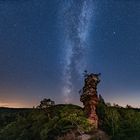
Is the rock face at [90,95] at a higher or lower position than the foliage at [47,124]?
higher

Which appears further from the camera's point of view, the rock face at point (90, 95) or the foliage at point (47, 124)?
the rock face at point (90, 95)

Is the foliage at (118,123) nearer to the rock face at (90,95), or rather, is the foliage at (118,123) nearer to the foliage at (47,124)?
the rock face at (90,95)

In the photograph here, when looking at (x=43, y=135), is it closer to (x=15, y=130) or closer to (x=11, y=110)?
(x=15, y=130)

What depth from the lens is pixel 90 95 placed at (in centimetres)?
2736

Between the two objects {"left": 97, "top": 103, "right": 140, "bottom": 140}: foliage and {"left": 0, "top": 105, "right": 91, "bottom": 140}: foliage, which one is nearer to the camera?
{"left": 0, "top": 105, "right": 91, "bottom": 140}: foliage

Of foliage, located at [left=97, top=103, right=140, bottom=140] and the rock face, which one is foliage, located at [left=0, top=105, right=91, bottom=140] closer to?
the rock face

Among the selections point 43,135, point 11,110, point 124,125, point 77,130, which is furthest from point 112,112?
point 11,110

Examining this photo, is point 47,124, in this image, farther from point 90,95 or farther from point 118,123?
point 118,123

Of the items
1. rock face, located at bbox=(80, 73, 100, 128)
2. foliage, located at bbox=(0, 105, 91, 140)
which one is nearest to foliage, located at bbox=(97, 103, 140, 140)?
rock face, located at bbox=(80, 73, 100, 128)

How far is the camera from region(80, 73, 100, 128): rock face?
89.7ft

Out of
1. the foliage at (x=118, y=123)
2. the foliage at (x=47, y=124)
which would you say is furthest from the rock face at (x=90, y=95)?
the foliage at (x=118, y=123)

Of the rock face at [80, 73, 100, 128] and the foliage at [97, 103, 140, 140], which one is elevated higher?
the rock face at [80, 73, 100, 128]

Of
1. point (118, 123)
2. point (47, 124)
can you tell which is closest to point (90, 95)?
point (118, 123)

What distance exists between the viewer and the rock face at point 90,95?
1077 inches
